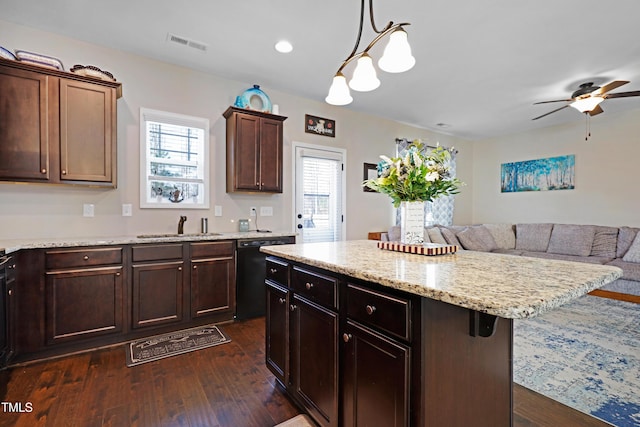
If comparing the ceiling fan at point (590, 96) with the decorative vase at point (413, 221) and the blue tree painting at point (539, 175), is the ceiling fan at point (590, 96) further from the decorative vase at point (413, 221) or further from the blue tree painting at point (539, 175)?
the decorative vase at point (413, 221)

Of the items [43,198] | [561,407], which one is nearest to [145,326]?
[43,198]

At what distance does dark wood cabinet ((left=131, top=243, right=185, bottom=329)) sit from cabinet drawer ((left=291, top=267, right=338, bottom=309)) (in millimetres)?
1620

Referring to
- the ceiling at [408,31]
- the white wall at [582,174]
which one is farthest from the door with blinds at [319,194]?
the white wall at [582,174]

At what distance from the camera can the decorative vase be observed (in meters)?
1.83

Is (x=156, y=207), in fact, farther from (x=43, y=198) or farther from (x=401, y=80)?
(x=401, y=80)

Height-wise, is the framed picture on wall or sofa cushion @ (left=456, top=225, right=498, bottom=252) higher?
the framed picture on wall

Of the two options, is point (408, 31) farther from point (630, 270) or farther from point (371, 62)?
point (630, 270)

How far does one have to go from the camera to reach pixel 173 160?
3408 mm

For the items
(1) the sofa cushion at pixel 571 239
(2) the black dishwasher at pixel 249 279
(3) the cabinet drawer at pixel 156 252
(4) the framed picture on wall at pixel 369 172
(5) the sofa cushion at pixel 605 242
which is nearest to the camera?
(3) the cabinet drawer at pixel 156 252

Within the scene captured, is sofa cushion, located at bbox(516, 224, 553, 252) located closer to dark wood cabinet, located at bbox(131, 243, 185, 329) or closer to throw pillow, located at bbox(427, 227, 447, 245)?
throw pillow, located at bbox(427, 227, 447, 245)

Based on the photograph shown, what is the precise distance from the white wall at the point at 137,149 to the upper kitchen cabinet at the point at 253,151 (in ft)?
0.79

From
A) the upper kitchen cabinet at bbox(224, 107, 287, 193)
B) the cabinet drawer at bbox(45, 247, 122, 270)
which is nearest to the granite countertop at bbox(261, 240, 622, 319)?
the cabinet drawer at bbox(45, 247, 122, 270)

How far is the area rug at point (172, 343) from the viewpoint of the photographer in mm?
2441

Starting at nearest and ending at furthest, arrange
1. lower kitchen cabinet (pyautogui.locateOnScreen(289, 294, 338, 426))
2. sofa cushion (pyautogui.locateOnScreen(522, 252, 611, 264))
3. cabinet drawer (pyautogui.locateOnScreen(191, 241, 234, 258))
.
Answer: lower kitchen cabinet (pyautogui.locateOnScreen(289, 294, 338, 426)) < cabinet drawer (pyautogui.locateOnScreen(191, 241, 234, 258)) < sofa cushion (pyautogui.locateOnScreen(522, 252, 611, 264))
